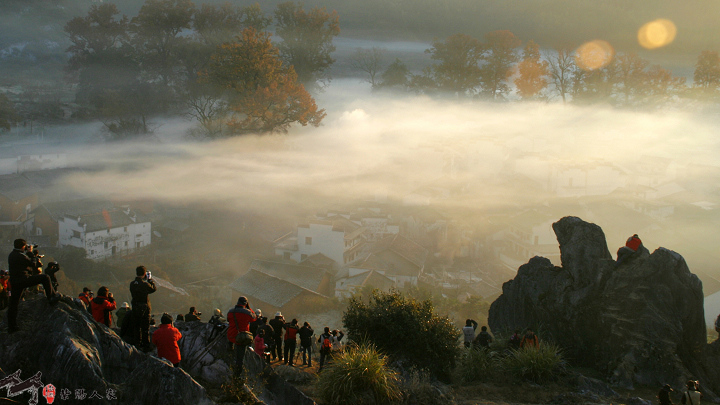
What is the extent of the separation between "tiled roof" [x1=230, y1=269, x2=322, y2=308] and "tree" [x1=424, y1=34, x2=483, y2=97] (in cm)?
2239

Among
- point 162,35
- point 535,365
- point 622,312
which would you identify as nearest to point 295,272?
point 162,35

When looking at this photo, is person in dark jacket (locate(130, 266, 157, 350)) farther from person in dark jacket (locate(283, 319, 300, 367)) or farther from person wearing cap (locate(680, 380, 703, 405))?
person wearing cap (locate(680, 380, 703, 405))

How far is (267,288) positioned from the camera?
85.4 ft

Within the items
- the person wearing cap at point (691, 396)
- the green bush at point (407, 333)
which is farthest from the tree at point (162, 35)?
the person wearing cap at point (691, 396)

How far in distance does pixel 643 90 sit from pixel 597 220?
490 inches

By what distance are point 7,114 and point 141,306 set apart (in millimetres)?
34956

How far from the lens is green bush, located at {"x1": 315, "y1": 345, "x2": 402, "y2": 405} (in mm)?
7414

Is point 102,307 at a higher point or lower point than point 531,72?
lower

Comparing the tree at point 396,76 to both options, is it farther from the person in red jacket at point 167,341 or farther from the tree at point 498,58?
the person in red jacket at point 167,341

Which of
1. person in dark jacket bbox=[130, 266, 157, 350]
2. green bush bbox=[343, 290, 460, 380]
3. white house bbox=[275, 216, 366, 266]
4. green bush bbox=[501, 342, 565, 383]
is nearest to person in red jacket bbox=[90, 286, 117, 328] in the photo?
person in dark jacket bbox=[130, 266, 157, 350]

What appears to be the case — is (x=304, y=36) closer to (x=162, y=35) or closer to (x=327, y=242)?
(x=162, y=35)

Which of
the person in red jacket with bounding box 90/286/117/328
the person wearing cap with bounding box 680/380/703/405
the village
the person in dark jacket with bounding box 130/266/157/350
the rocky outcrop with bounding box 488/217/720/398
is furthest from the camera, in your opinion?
the village

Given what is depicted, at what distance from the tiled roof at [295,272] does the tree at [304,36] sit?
13.2 m

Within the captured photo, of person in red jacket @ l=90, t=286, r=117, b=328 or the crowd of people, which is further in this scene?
person in red jacket @ l=90, t=286, r=117, b=328
